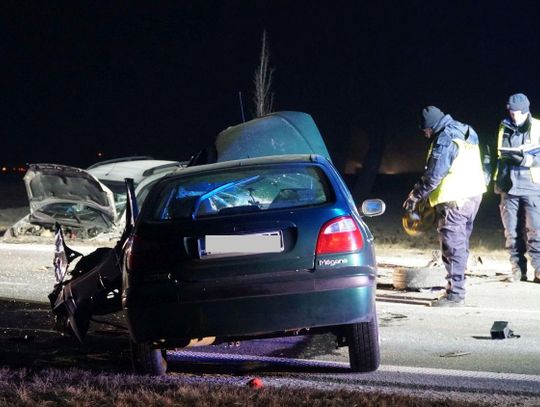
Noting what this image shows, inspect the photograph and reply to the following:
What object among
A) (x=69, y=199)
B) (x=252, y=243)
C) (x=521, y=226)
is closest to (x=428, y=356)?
(x=252, y=243)

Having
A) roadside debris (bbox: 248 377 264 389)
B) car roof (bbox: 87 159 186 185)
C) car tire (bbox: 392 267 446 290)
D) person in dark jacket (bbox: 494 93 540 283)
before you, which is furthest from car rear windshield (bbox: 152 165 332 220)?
car roof (bbox: 87 159 186 185)

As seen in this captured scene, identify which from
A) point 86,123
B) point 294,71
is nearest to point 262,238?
point 294,71

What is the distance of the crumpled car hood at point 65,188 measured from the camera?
12.6 metres

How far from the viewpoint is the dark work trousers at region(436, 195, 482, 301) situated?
25.1ft

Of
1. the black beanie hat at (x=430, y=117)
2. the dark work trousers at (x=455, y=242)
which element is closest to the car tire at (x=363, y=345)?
the dark work trousers at (x=455, y=242)

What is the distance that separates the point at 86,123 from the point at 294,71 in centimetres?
2411

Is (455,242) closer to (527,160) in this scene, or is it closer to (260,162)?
(527,160)

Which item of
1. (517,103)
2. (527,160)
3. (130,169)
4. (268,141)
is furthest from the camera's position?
(130,169)

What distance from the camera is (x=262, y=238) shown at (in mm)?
4828

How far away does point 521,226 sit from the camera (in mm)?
9438

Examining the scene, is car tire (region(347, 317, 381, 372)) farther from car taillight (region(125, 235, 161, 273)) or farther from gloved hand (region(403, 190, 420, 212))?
gloved hand (region(403, 190, 420, 212))

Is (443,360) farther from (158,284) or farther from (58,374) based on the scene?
(58,374)

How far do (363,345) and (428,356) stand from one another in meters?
0.86

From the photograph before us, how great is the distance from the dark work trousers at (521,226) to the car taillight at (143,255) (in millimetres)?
5476
